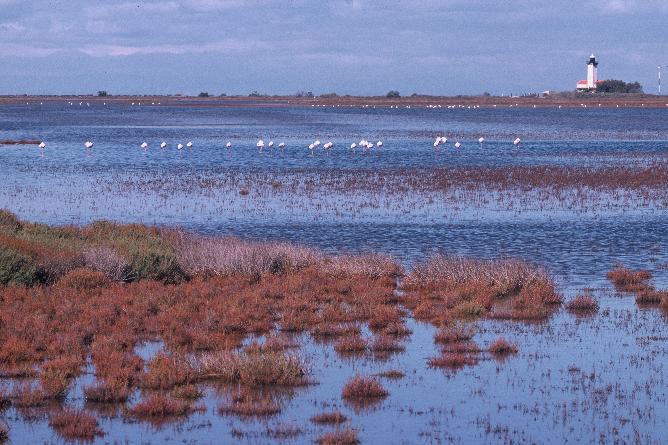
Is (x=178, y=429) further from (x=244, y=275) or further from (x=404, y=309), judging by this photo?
(x=244, y=275)

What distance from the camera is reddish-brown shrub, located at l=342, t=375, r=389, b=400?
42.9 ft

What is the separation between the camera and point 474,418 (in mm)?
12352

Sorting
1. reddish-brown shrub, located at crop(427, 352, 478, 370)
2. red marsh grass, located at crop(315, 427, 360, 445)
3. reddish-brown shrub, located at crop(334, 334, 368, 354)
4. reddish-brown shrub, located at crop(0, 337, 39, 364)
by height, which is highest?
reddish-brown shrub, located at crop(0, 337, 39, 364)

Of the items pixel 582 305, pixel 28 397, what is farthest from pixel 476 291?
pixel 28 397

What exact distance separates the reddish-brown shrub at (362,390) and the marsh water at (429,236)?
0.18 m

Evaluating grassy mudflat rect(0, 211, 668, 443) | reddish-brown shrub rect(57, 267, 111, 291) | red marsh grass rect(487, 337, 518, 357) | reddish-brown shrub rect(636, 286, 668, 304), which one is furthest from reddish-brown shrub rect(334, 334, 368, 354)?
reddish-brown shrub rect(636, 286, 668, 304)

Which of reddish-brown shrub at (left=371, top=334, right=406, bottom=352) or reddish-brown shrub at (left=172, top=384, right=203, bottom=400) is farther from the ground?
reddish-brown shrub at (left=172, top=384, right=203, bottom=400)

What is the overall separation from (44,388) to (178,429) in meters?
2.01

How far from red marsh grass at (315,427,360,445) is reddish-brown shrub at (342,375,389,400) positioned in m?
1.51

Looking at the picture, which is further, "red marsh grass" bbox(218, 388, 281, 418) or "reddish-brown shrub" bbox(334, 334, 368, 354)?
"reddish-brown shrub" bbox(334, 334, 368, 354)

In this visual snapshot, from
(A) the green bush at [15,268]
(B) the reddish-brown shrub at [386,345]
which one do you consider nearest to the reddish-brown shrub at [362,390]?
(B) the reddish-brown shrub at [386,345]

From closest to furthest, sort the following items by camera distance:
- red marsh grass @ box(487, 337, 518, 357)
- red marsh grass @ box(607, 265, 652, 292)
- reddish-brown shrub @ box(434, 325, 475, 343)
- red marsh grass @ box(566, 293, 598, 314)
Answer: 1. red marsh grass @ box(487, 337, 518, 357)
2. reddish-brown shrub @ box(434, 325, 475, 343)
3. red marsh grass @ box(566, 293, 598, 314)
4. red marsh grass @ box(607, 265, 652, 292)

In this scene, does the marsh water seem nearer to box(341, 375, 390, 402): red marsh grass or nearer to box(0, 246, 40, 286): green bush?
box(341, 375, 390, 402): red marsh grass

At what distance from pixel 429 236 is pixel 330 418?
561 inches
